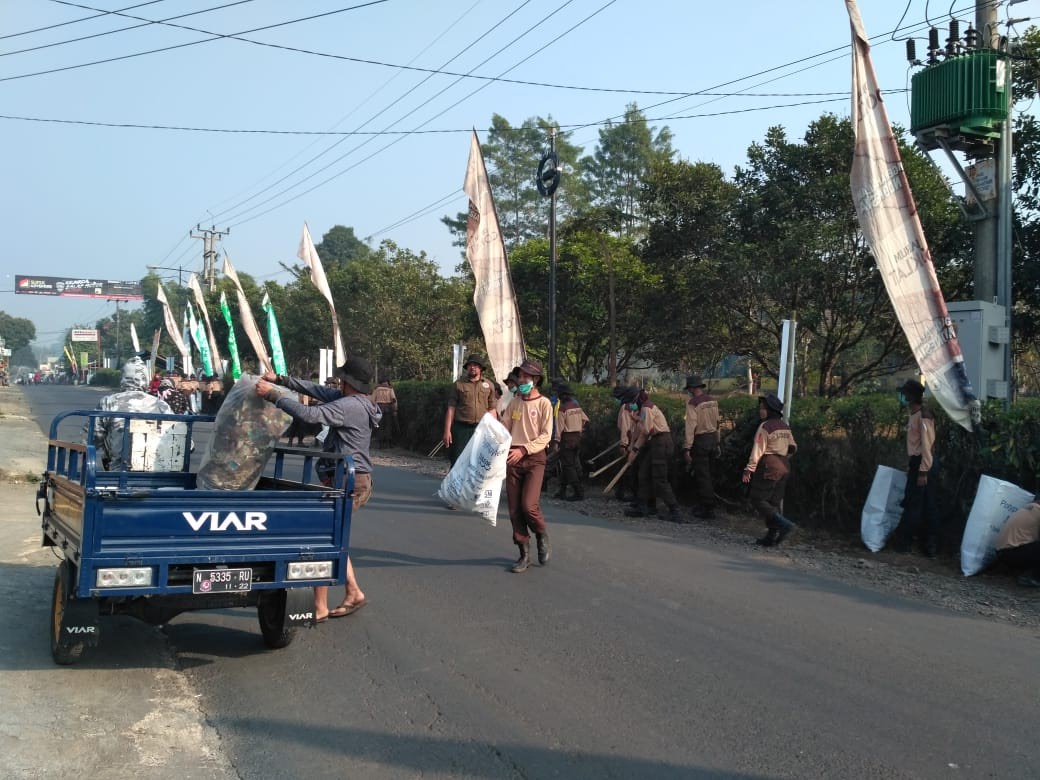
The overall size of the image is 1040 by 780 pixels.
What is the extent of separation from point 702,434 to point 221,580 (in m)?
7.48

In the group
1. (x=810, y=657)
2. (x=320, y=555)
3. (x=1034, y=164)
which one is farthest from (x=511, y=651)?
(x=1034, y=164)

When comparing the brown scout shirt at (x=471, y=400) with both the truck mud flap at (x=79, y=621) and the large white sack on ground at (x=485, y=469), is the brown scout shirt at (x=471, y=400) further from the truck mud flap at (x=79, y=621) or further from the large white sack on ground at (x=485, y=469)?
the truck mud flap at (x=79, y=621)

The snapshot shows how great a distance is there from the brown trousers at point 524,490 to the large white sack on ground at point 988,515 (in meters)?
3.93

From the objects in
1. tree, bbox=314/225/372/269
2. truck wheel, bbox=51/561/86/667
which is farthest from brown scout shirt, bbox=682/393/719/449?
tree, bbox=314/225/372/269

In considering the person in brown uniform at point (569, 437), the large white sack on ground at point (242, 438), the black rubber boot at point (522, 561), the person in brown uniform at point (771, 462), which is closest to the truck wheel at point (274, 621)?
the large white sack on ground at point (242, 438)

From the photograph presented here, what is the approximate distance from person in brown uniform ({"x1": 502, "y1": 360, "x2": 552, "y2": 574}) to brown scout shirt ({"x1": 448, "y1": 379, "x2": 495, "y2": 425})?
416cm

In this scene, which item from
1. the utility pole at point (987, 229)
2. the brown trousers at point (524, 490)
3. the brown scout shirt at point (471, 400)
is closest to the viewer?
the brown trousers at point (524, 490)

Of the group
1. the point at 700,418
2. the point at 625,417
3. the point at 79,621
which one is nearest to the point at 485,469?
the point at 79,621

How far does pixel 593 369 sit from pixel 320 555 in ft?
71.6

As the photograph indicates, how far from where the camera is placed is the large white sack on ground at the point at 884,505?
360 inches

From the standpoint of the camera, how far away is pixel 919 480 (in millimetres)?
8703

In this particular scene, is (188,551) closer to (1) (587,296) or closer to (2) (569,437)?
(2) (569,437)

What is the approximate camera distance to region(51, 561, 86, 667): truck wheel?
5.07 meters

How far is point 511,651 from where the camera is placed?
561 cm
